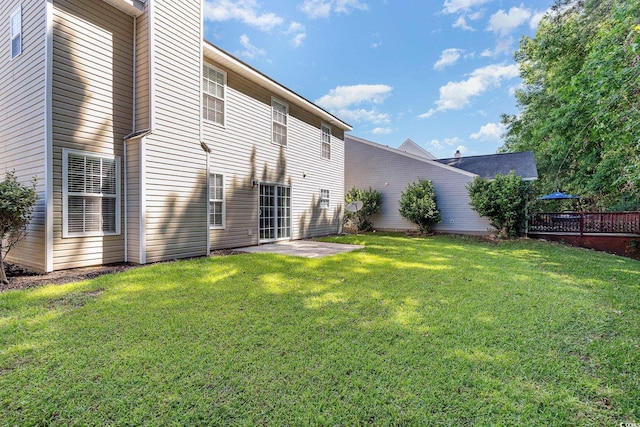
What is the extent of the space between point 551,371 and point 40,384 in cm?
395

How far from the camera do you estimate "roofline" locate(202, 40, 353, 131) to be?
296 inches

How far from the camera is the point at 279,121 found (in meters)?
10.4

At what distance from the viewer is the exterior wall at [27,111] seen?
5.11 meters

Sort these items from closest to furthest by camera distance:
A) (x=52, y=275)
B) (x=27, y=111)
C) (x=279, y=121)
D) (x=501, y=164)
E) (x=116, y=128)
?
(x=52, y=275) < (x=27, y=111) < (x=116, y=128) < (x=279, y=121) < (x=501, y=164)

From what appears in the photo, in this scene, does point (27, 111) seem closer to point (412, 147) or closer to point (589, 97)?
point (589, 97)

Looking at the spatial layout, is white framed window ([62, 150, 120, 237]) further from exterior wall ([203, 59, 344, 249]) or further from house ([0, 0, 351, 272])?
exterior wall ([203, 59, 344, 249])

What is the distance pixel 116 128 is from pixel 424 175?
13.7m

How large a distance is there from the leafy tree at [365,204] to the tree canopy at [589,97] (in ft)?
26.7

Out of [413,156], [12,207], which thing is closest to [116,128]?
[12,207]

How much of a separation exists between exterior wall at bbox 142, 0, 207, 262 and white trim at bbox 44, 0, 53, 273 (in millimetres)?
1407

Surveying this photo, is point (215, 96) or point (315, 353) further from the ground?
point (215, 96)

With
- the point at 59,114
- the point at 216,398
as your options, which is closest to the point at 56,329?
the point at 216,398

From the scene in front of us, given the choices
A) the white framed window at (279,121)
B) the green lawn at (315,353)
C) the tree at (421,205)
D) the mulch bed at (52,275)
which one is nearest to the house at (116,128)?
the mulch bed at (52,275)

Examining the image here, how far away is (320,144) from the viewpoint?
12703 millimetres
